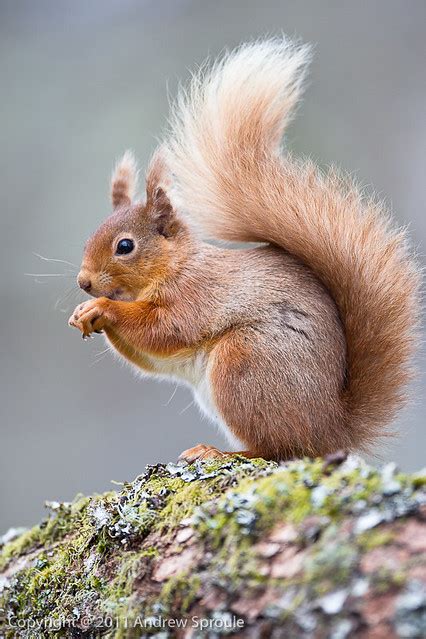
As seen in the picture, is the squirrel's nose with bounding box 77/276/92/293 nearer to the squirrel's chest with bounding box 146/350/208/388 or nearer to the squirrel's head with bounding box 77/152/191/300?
the squirrel's head with bounding box 77/152/191/300

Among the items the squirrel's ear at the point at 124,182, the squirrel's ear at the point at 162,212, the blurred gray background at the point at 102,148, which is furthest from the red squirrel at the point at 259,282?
the blurred gray background at the point at 102,148

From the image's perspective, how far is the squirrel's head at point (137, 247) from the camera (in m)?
1.75

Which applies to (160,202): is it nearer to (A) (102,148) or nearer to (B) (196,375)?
(B) (196,375)

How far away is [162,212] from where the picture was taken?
180 centimetres

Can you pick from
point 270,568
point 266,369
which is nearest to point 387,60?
point 266,369

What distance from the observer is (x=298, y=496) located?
86 cm

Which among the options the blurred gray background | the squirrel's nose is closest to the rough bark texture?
the squirrel's nose

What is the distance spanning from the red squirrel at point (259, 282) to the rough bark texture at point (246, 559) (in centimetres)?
25

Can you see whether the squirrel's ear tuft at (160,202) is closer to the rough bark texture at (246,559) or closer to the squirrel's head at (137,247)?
the squirrel's head at (137,247)

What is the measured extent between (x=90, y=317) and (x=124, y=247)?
9.5 inches

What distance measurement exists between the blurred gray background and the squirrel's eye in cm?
142

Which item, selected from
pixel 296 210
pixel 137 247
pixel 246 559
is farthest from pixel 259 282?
pixel 246 559

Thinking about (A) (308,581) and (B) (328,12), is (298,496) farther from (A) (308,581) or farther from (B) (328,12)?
(B) (328,12)

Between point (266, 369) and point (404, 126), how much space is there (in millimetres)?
2582
